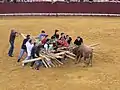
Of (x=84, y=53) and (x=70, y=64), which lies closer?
(x=84, y=53)

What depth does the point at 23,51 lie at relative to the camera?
1677 cm

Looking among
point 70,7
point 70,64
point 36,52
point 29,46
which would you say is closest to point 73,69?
point 70,64

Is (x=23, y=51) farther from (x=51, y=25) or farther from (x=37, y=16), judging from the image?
(x=37, y=16)

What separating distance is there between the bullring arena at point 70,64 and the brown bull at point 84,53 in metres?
0.33

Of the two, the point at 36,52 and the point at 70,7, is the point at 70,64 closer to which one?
the point at 36,52

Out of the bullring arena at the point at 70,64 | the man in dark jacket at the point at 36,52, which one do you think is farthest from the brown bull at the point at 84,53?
the man in dark jacket at the point at 36,52

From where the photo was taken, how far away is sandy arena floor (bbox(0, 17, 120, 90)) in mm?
13977

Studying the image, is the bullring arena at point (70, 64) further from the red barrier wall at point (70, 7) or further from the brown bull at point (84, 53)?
the red barrier wall at point (70, 7)

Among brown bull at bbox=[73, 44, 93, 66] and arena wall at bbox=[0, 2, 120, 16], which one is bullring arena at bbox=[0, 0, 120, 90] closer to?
brown bull at bbox=[73, 44, 93, 66]

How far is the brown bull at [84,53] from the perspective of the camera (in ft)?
52.2

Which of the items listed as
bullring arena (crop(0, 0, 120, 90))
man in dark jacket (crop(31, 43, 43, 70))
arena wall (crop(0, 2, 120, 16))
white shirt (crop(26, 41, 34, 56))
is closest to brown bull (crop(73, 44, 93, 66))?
bullring arena (crop(0, 0, 120, 90))

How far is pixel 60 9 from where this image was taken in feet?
96.8

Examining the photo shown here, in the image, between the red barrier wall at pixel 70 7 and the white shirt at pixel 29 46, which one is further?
the red barrier wall at pixel 70 7

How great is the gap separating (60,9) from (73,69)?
46.5ft
